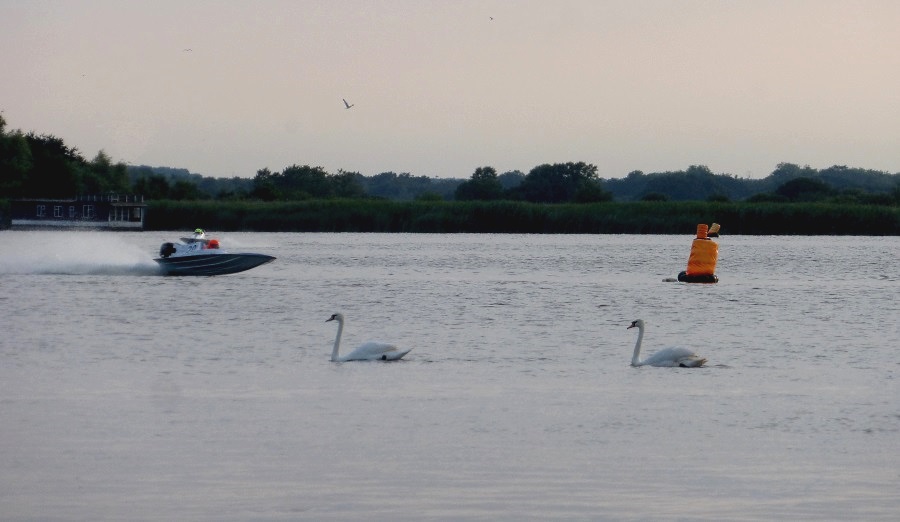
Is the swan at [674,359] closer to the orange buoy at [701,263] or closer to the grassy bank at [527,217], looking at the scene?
the orange buoy at [701,263]

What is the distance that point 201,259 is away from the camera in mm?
44781

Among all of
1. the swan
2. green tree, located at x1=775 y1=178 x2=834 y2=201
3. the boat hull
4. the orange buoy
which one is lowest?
the boat hull

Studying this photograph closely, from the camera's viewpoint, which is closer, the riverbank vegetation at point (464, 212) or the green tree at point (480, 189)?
the riverbank vegetation at point (464, 212)

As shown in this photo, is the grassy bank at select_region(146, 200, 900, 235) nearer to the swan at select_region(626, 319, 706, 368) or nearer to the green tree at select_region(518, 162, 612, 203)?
the green tree at select_region(518, 162, 612, 203)

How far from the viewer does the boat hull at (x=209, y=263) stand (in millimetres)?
44844

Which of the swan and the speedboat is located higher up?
the swan

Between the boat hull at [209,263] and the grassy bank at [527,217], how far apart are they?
163ft

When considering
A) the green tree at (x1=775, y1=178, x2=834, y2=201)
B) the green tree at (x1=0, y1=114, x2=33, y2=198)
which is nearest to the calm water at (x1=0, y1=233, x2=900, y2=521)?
the green tree at (x1=0, y1=114, x2=33, y2=198)

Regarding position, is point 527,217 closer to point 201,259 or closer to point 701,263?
point 701,263

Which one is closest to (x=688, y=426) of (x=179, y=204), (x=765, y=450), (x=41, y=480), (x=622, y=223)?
(x=765, y=450)

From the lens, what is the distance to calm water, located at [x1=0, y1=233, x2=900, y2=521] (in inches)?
451

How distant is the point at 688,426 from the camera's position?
15.2 meters

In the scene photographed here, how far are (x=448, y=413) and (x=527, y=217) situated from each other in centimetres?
8098

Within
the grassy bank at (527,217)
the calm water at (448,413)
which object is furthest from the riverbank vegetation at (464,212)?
the calm water at (448,413)
